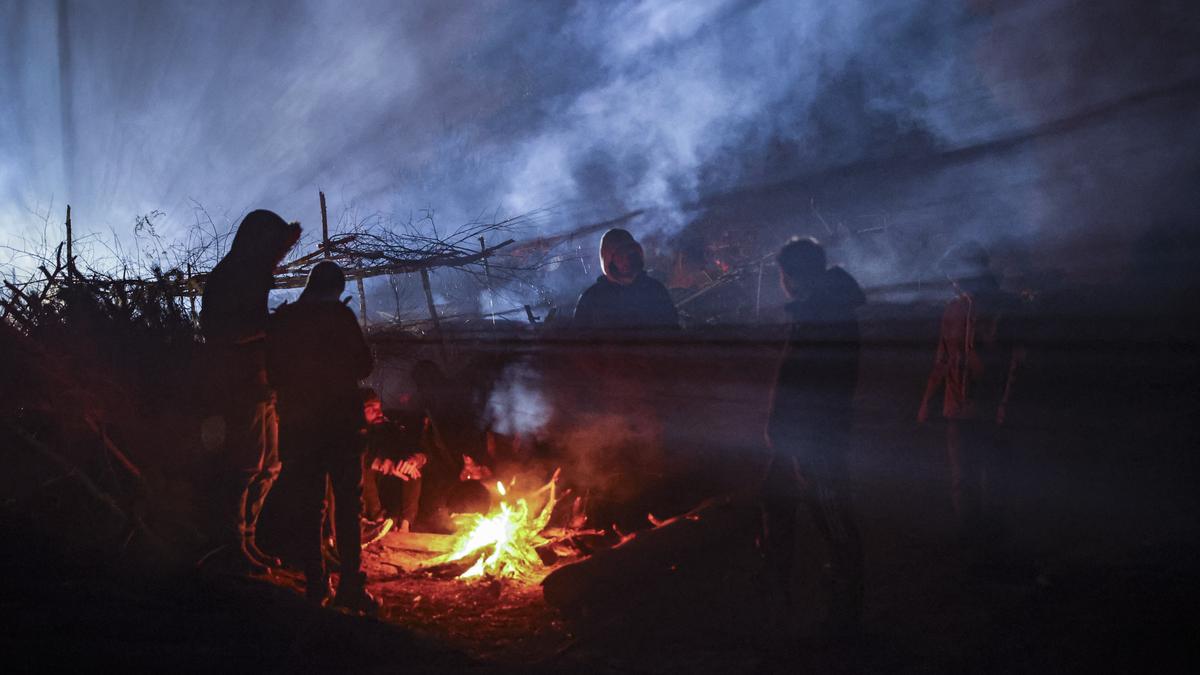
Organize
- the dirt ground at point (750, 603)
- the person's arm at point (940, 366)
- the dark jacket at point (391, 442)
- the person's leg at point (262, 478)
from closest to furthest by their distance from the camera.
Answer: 1. the dirt ground at point (750, 603)
2. the person's leg at point (262, 478)
3. the person's arm at point (940, 366)
4. the dark jacket at point (391, 442)

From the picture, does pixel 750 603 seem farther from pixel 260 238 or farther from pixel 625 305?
pixel 260 238

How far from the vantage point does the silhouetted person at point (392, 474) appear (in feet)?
17.0

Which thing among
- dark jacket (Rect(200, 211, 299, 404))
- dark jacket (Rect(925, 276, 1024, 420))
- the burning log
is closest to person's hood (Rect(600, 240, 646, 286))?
the burning log

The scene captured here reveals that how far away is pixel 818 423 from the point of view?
314 cm

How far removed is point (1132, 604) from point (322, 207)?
1017cm

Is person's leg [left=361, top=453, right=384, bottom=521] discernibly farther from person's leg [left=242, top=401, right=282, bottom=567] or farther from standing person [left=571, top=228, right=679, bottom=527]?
standing person [left=571, top=228, right=679, bottom=527]

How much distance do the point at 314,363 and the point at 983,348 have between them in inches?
175

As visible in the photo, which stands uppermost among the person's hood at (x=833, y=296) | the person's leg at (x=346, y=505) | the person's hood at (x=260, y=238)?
the person's hood at (x=260, y=238)

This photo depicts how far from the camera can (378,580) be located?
4203mm

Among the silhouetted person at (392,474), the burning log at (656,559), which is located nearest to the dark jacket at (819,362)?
the burning log at (656,559)

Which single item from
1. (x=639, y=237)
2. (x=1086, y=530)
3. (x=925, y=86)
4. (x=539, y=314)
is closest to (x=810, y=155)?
(x=925, y=86)

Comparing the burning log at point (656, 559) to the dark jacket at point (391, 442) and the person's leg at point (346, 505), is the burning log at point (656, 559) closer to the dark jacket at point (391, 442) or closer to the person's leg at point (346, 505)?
the person's leg at point (346, 505)

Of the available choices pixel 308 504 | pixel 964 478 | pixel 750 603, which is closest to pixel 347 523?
pixel 308 504

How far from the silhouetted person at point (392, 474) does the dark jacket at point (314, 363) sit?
159cm
